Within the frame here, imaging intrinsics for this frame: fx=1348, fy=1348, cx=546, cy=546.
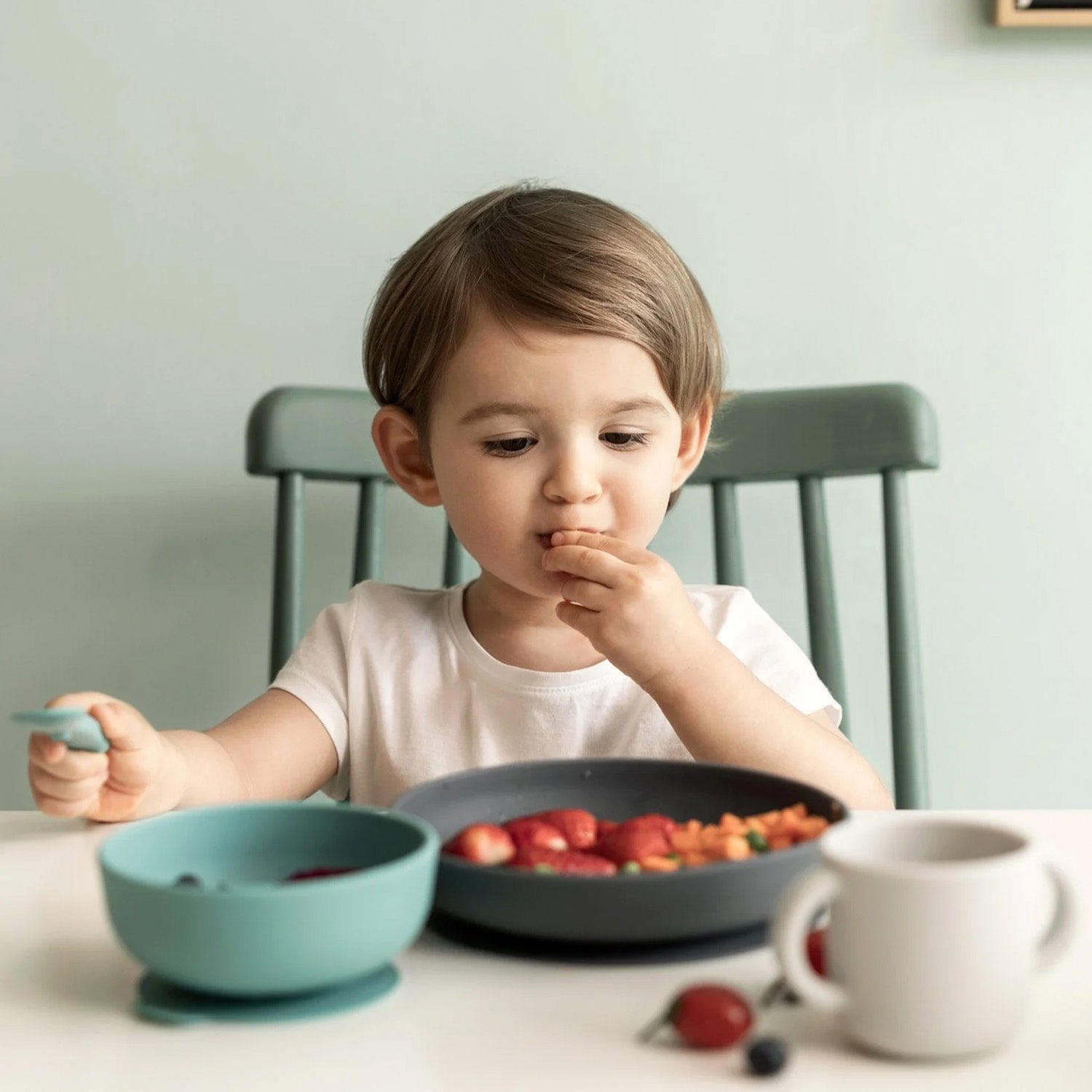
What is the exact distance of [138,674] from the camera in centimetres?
166

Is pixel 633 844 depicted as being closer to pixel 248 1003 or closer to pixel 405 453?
pixel 248 1003

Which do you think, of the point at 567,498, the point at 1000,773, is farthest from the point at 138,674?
the point at 1000,773

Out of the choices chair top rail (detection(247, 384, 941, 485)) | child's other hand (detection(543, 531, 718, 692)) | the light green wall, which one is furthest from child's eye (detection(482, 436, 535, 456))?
the light green wall

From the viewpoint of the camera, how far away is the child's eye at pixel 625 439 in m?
1.10

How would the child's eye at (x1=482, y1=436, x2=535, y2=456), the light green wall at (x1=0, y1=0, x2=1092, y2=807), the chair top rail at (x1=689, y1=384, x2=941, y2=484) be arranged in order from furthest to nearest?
the light green wall at (x1=0, y1=0, x2=1092, y2=807) → the chair top rail at (x1=689, y1=384, x2=941, y2=484) → the child's eye at (x1=482, y1=436, x2=535, y2=456)

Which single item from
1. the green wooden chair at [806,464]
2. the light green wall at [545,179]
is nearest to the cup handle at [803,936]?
the green wooden chair at [806,464]

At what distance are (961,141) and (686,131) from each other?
0.32 metres

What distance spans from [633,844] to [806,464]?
0.80 meters

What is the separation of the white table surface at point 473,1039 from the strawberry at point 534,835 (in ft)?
0.20

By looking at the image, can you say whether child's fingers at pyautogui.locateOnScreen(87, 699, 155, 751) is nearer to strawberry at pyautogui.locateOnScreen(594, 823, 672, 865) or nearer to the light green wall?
strawberry at pyautogui.locateOnScreen(594, 823, 672, 865)

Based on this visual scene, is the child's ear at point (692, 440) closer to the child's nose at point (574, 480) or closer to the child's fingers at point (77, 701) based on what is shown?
the child's nose at point (574, 480)

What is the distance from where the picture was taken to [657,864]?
0.63 metres

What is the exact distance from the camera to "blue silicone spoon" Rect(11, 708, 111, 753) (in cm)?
74

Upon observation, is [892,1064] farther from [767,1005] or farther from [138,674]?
[138,674]
